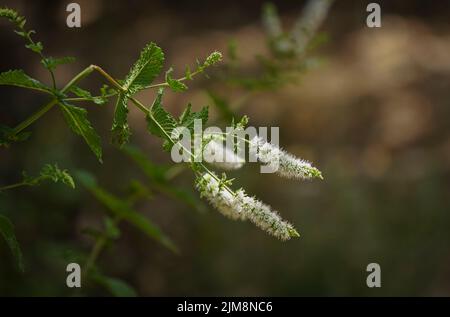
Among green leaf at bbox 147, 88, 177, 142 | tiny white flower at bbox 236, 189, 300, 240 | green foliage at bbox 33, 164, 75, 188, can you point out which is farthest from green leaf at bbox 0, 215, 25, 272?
tiny white flower at bbox 236, 189, 300, 240

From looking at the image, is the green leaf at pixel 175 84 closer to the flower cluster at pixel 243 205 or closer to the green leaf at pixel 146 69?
the green leaf at pixel 146 69

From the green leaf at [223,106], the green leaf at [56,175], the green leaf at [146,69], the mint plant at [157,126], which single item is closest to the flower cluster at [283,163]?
the mint plant at [157,126]

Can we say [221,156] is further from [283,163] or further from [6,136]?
[6,136]

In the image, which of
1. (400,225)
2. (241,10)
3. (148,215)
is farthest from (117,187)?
(241,10)

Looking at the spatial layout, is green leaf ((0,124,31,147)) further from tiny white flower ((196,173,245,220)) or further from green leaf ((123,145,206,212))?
green leaf ((123,145,206,212))

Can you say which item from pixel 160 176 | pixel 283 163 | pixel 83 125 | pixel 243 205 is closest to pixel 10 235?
pixel 83 125

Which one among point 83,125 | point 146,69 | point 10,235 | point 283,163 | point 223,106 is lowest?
point 10,235
